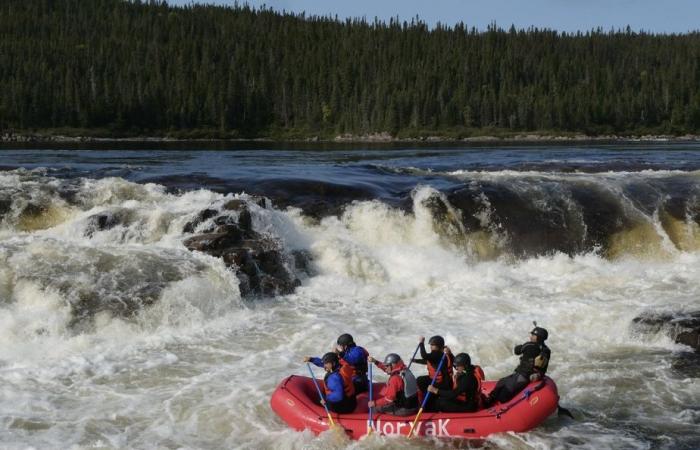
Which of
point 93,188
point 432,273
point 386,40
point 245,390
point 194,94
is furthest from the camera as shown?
point 386,40

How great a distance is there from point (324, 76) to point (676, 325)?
145 meters

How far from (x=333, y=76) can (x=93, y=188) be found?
434 feet

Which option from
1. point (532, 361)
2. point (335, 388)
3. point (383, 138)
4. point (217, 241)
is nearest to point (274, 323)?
point (217, 241)

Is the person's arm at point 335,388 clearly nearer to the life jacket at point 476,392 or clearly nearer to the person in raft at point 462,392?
the person in raft at point 462,392

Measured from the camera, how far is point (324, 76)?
15638 centimetres

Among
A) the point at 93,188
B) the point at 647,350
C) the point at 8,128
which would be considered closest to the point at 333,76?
the point at 8,128

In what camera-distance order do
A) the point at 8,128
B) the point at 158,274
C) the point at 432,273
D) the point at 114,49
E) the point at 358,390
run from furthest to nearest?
the point at 114,49 < the point at 8,128 < the point at 432,273 < the point at 158,274 < the point at 358,390

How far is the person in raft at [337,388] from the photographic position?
443 inches

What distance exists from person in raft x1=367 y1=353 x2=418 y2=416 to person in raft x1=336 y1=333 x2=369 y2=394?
0.73 m

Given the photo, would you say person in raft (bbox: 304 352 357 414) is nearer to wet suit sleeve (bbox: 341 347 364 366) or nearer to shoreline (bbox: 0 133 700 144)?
wet suit sleeve (bbox: 341 347 364 366)

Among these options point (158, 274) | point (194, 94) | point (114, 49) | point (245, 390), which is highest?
→ point (114, 49)

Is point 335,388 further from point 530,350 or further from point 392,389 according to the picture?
point 530,350

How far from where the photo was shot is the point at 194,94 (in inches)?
5581

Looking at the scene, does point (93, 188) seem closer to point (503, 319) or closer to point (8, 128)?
point (503, 319)
